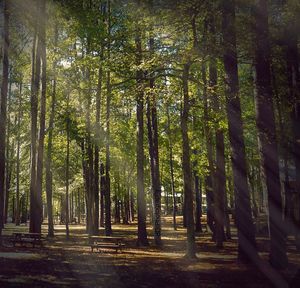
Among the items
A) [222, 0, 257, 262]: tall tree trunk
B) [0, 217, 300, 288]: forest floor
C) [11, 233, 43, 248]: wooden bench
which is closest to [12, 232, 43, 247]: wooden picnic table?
[11, 233, 43, 248]: wooden bench

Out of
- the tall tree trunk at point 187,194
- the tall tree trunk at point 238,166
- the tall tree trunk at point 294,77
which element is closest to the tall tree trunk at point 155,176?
the tall tree trunk at point 187,194

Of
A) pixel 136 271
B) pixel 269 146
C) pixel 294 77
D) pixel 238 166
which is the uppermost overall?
pixel 294 77

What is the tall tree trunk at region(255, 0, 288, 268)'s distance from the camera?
11.1 meters

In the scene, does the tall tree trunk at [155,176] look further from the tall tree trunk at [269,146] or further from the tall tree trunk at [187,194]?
the tall tree trunk at [269,146]

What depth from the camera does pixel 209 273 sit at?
11266 millimetres

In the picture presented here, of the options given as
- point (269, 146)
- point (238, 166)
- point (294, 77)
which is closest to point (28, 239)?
point (238, 166)

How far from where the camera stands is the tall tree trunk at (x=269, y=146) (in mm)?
11070

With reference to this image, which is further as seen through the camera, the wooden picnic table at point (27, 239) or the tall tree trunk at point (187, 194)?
the wooden picnic table at point (27, 239)

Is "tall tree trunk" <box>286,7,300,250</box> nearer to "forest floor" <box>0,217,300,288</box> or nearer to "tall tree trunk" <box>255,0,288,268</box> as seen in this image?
"tall tree trunk" <box>255,0,288,268</box>

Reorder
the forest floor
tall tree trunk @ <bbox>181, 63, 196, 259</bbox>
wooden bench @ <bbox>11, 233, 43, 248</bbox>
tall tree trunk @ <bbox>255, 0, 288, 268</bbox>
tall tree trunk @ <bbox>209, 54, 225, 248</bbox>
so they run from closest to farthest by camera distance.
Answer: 1. the forest floor
2. tall tree trunk @ <bbox>255, 0, 288, 268</bbox>
3. tall tree trunk @ <bbox>181, 63, 196, 259</bbox>
4. wooden bench @ <bbox>11, 233, 43, 248</bbox>
5. tall tree trunk @ <bbox>209, 54, 225, 248</bbox>

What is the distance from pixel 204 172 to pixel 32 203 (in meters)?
12.7

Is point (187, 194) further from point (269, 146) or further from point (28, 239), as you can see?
point (28, 239)

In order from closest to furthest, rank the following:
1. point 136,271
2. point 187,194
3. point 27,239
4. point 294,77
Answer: point 136,271
point 294,77
point 187,194
point 27,239

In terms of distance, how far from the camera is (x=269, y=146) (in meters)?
11.3
